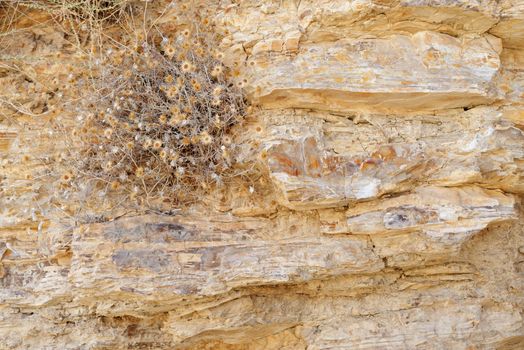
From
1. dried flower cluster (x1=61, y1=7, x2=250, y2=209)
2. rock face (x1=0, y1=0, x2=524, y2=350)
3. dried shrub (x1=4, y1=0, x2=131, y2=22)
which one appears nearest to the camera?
rock face (x1=0, y1=0, x2=524, y2=350)

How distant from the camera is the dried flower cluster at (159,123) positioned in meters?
3.38

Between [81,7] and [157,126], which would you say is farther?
[81,7]

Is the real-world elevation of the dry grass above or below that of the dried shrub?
below

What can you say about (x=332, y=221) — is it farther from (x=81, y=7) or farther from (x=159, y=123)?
(x=81, y=7)

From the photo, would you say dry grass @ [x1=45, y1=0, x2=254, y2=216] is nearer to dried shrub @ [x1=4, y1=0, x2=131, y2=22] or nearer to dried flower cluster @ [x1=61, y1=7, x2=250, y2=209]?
dried flower cluster @ [x1=61, y1=7, x2=250, y2=209]

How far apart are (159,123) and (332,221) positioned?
1313 mm

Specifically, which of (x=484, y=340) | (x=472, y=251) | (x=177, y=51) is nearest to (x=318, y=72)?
(x=177, y=51)

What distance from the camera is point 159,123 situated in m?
3.47

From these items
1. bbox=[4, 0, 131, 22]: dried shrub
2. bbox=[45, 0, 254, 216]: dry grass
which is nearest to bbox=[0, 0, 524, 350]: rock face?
bbox=[45, 0, 254, 216]: dry grass

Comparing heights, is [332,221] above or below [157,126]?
below

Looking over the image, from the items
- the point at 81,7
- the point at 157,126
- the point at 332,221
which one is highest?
the point at 81,7

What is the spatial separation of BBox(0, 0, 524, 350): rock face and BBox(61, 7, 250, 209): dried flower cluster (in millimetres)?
173

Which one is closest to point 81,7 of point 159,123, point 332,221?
point 159,123

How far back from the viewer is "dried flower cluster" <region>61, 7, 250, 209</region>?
11.1 feet
